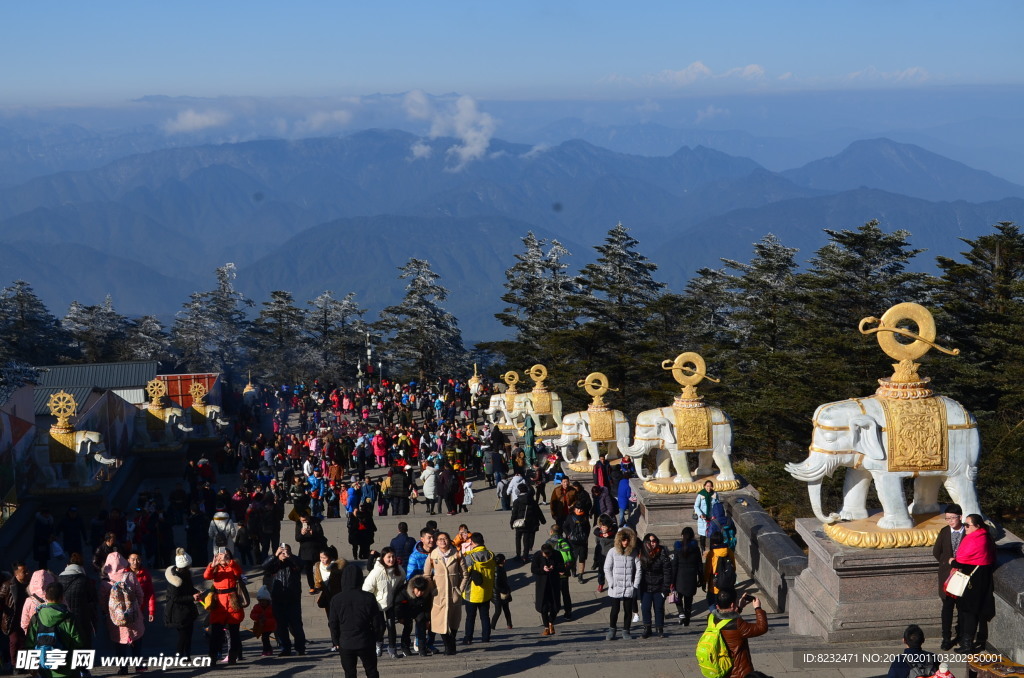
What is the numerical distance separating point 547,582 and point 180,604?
4.09 metres

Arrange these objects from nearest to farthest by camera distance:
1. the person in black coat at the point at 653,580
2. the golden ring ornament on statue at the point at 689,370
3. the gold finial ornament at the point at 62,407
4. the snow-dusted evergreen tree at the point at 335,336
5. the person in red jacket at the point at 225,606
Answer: the person in red jacket at the point at 225,606 → the person in black coat at the point at 653,580 → the golden ring ornament on statue at the point at 689,370 → the gold finial ornament at the point at 62,407 → the snow-dusted evergreen tree at the point at 335,336

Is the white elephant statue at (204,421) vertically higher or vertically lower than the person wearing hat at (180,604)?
higher

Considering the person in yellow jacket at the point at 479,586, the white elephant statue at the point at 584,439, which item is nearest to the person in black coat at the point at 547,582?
the person in yellow jacket at the point at 479,586

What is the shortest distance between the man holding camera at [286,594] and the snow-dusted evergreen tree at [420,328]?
54.7 meters

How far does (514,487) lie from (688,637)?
6949 millimetres

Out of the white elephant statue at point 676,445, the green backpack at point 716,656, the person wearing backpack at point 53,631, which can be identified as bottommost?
the green backpack at point 716,656

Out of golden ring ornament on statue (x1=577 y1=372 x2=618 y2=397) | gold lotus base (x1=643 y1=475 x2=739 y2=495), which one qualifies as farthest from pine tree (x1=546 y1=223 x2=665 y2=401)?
gold lotus base (x1=643 y1=475 x2=739 y2=495)

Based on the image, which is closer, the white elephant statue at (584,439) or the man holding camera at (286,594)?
the man holding camera at (286,594)

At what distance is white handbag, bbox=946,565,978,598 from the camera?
1068 centimetres

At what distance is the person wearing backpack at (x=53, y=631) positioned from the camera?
1108 centimetres

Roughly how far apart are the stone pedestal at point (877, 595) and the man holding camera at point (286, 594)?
5609 millimetres

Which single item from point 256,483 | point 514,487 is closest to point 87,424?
point 256,483

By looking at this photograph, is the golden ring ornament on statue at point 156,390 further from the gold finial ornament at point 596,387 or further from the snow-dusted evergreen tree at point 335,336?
the snow-dusted evergreen tree at point 335,336

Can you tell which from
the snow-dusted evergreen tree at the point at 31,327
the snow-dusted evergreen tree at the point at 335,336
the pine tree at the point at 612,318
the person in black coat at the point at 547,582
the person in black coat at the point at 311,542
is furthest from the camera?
the snow-dusted evergreen tree at the point at 335,336
